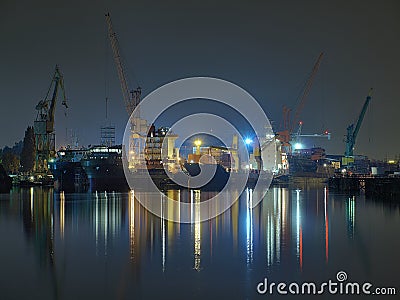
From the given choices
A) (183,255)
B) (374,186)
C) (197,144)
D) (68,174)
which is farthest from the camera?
(197,144)

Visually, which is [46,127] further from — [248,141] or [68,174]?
[248,141]

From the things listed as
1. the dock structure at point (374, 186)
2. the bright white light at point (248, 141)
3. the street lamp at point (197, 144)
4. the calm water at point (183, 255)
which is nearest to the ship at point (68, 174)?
the street lamp at point (197, 144)

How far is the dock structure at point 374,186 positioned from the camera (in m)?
56.1

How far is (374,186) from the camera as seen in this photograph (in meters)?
63.0

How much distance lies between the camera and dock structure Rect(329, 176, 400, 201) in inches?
2208

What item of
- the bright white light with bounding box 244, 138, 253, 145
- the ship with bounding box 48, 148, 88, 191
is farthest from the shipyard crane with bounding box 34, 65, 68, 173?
the bright white light with bounding box 244, 138, 253, 145

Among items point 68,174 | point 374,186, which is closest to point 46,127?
point 68,174

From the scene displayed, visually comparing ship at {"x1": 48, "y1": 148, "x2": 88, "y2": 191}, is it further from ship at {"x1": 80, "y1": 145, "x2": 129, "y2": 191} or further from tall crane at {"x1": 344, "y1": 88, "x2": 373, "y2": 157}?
tall crane at {"x1": 344, "y1": 88, "x2": 373, "y2": 157}

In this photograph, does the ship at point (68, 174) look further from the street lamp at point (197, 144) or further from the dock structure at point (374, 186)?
the dock structure at point (374, 186)

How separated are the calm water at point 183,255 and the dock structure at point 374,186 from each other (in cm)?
2095

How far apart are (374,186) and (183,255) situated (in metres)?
45.7

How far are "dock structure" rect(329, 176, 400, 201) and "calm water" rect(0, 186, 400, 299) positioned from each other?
2095 cm

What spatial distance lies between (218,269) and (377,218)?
1970cm

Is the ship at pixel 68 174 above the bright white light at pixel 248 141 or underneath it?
underneath
